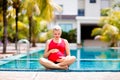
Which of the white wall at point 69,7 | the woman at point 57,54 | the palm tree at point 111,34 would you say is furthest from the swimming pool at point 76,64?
the white wall at point 69,7

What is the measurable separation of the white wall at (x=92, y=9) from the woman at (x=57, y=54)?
31.2 m

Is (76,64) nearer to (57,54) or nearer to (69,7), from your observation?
(57,54)

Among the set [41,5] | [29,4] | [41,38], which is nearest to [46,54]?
[41,5]

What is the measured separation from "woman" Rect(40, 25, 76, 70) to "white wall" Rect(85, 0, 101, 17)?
1229 inches

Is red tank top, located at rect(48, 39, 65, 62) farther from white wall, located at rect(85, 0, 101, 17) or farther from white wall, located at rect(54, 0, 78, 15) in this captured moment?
white wall, located at rect(54, 0, 78, 15)

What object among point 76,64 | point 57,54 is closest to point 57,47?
point 57,54

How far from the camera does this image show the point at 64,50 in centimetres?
867

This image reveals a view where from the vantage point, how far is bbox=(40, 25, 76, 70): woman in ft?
27.8

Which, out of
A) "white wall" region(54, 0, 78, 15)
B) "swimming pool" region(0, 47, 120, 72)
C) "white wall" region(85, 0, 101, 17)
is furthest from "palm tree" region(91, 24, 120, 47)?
"white wall" region(54, 0, 78, 15)

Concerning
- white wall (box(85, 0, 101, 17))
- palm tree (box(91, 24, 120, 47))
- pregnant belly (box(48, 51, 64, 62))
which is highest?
white wall (box(85, 0, 101, 17))

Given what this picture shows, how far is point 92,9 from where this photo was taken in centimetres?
3988

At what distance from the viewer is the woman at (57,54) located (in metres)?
8.46

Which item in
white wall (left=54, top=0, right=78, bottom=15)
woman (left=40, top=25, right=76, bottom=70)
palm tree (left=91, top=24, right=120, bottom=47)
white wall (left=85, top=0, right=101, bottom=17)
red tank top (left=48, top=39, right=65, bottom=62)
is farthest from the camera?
white wall (left=54, top=0, right=78, bottom=15)

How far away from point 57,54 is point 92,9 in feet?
104
